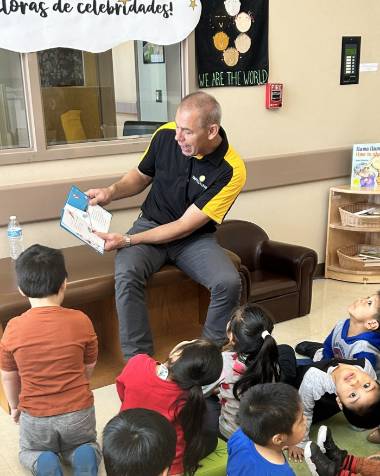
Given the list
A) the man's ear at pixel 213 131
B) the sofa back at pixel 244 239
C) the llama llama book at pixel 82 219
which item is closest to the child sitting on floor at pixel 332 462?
the llama llama book at pixel 82 219

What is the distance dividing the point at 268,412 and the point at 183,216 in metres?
1.35

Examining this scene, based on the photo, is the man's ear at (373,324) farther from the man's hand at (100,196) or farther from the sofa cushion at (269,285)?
the man's hand at (100,196)

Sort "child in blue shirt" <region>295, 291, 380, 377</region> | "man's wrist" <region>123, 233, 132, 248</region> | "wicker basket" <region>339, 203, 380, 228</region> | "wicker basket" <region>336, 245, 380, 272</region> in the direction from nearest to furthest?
"child in blue shirt" <region>295, 291, 380, 377</region> < "man's wrist" <region>123, 233, 132, 248</region> < "wicker basket" <region>339, 203, 380, 228</region> < "wicker basket" <region>336, 245, 380, 272</region>

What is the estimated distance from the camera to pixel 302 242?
4.22 metres

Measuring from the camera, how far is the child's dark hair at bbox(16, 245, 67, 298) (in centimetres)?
193

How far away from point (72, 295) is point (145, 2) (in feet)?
5.58

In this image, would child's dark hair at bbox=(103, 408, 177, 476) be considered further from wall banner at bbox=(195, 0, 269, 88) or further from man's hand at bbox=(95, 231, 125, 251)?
wall banner at bbox=(195, 0, 269, 88)

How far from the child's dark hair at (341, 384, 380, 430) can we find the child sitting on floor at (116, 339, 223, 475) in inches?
27.1

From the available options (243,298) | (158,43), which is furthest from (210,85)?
(243,298)

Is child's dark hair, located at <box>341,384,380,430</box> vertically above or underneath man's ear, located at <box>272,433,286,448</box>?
underneath

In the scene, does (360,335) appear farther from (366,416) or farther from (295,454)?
(295,454)

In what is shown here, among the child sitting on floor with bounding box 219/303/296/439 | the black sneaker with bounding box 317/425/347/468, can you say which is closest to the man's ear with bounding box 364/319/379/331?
the child sitting on floor with bounding box 219/303/296/439

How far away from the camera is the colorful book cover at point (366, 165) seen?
4.06m

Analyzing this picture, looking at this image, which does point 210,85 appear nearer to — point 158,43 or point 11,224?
point 158,43
